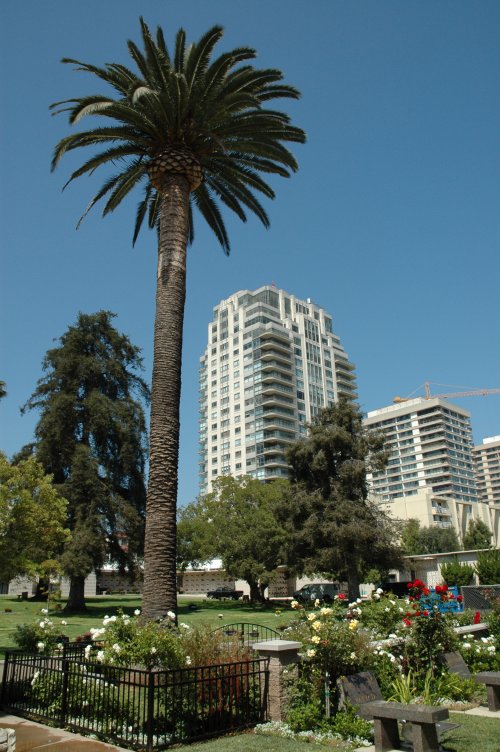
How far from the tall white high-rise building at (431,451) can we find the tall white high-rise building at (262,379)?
41.0 meters

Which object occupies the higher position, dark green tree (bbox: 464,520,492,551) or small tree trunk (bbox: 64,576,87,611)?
dark green tree (bbox: 464,520,492,551)

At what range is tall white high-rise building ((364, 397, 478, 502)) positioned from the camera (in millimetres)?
159250

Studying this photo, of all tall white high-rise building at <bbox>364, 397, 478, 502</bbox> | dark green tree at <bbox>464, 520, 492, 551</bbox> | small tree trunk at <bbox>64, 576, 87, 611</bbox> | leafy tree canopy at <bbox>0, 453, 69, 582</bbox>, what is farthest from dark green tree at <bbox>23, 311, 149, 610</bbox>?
tall white high-rise building at <bbox>364, 397, 478, 502</bbox>

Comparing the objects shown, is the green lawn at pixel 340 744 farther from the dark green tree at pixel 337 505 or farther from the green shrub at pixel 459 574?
the dark green tree at pixel 337 505

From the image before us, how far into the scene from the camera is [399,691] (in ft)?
32.6

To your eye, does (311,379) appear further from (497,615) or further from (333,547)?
(497,615)

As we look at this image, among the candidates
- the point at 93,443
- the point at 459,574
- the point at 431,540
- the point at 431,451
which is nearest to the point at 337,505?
the point at 459,574

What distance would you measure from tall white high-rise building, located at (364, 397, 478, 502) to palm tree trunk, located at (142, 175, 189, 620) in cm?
14521

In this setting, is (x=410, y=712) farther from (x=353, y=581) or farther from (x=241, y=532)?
(x=241, y=532)

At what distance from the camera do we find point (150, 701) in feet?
26.8

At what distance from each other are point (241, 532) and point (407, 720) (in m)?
43.9

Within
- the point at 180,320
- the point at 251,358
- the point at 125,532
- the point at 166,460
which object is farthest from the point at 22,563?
the point at 251,358

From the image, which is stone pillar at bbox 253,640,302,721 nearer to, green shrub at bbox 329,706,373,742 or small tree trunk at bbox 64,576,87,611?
green shrub at bbox 329,706,373,742

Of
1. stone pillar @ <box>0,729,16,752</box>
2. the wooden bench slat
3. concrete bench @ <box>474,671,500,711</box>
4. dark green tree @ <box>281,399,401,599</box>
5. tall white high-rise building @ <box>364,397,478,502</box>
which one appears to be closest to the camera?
stone pillar @ <box>0,729,16,752</box>
